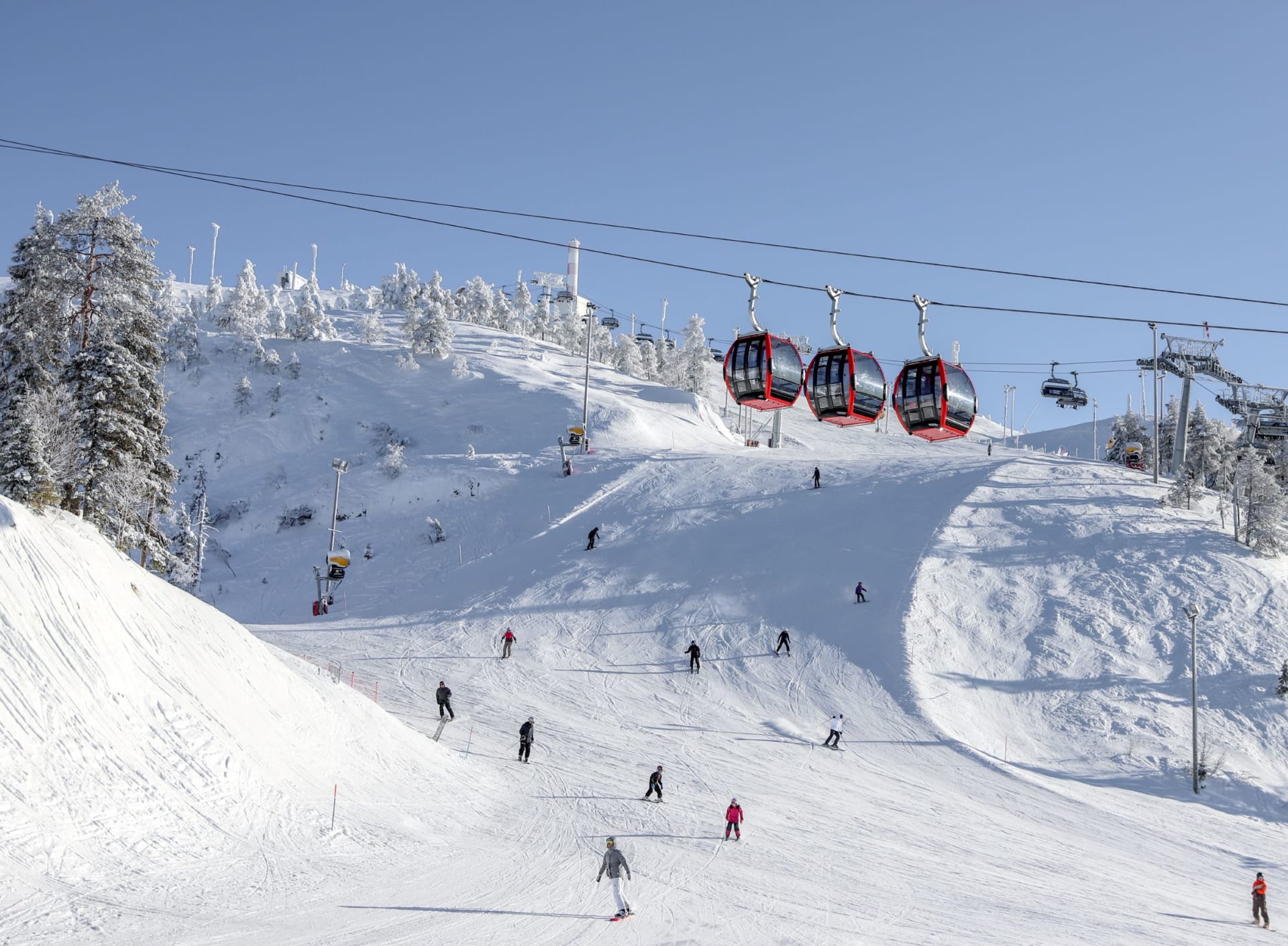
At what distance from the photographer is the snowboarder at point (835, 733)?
2666 centimetres

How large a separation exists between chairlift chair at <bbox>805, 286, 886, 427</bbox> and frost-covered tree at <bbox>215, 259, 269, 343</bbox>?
76276mm

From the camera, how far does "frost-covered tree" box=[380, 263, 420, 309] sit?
14462 centimetres

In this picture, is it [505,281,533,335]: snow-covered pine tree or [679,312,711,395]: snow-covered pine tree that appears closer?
[679,312,711,395]: snow-covered pine tree

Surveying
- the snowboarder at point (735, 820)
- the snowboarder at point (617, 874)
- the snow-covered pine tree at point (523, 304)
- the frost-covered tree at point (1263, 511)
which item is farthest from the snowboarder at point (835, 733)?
the snow-covered pine tree at point (523, 304)

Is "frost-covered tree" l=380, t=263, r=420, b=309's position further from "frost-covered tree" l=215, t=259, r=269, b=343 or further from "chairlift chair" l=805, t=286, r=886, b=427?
"chairlift chair" l=805, t=286, r=886, b=427

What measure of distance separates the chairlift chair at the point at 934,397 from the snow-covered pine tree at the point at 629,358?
9016 cm

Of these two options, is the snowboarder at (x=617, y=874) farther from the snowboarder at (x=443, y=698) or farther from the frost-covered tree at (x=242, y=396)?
the frost-covered tree at (x=242, y=396)

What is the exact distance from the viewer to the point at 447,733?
25.9 m

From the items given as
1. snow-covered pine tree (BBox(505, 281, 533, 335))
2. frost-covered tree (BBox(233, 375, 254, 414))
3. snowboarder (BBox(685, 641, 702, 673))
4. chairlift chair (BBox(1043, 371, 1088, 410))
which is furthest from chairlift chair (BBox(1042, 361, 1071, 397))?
snow-covered pine tree (BBox(505, 281, 533, 335))

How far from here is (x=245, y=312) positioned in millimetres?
91625

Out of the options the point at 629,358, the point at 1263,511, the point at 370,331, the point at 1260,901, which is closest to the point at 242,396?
the point at 370,331

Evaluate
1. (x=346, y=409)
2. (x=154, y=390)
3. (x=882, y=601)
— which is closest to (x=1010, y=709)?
(x=882, y=601)

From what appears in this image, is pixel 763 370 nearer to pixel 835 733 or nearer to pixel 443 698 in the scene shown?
pixel 835 733

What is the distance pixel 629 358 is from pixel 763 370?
9411 cm
